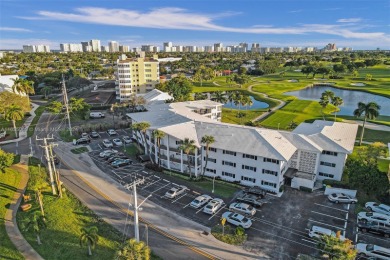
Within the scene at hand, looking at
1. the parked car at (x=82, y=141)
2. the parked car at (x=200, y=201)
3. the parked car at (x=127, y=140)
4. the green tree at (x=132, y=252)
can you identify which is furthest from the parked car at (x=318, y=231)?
the parked car at (x=82, y=141)

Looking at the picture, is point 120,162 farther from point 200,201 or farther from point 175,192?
point 200,201

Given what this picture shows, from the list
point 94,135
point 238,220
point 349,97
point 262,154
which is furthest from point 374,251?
point 349,97

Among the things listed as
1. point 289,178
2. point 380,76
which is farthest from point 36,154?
point 380,76

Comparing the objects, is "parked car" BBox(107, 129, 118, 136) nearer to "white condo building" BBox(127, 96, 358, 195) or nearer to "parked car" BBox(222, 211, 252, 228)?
"white condo building" BBox(127, 96, 358, 195)

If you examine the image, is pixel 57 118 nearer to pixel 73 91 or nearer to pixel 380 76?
pixel 73 91

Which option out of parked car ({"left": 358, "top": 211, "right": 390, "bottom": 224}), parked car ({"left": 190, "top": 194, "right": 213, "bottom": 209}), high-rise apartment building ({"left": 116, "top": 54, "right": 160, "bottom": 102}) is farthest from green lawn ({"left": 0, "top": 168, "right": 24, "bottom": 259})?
high-rise apartment building ({"left": 116, "top": 54, "right": 160, "bottom": 102})
